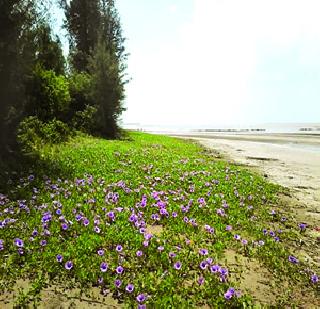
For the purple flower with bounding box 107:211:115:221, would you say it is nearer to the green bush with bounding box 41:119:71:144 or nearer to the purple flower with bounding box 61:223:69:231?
the purple flower with bounding box 61:223:69:231

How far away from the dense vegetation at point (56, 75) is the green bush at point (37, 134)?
0.17ft

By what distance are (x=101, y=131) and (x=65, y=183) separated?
26.3m

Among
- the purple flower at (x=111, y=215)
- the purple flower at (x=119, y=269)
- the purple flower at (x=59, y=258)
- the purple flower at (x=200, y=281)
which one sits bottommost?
the purple flower at (x=200, y=281)

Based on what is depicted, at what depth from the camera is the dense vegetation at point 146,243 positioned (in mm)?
5539

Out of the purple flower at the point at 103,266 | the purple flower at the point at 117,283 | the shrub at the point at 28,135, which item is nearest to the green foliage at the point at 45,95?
the shrub at the point at 28,135

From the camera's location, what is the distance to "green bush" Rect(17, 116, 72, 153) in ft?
50.2

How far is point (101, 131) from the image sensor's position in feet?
120

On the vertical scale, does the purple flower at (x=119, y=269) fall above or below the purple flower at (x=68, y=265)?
below

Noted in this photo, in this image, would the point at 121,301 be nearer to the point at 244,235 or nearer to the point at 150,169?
the point at 244,235

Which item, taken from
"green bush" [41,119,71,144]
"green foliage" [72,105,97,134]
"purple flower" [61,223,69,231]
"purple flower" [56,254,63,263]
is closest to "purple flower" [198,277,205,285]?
"purple flower" [56,254,63,263]

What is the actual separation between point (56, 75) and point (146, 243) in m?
27.8

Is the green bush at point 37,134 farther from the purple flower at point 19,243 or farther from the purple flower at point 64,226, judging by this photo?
the purple flower at point 19,243

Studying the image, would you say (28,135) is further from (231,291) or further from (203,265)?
(231,291)

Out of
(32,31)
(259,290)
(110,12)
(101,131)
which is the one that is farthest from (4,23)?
(110,12)
